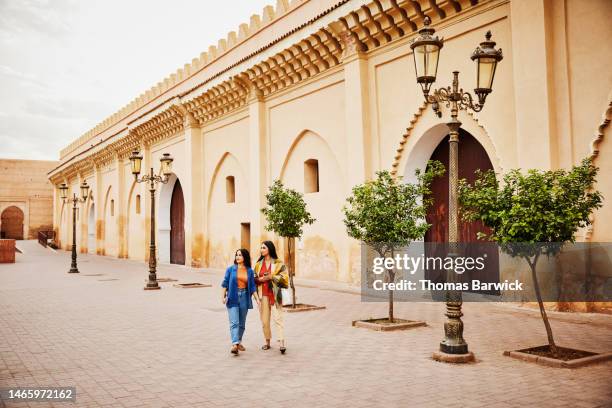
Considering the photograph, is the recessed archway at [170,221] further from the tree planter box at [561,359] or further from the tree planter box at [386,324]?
the tree planter box at [561,359]

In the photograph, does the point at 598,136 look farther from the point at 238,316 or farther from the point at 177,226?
the point at 177,226

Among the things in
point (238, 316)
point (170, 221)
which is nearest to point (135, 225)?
point (170, 221)

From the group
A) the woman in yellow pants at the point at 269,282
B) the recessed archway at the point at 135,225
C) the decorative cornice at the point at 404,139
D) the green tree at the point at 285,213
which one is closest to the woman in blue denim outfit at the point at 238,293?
the woman in yellow pants at the point at 269,282

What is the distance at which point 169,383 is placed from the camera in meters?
5.50

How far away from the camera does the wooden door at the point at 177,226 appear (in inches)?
947

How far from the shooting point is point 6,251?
26562mm

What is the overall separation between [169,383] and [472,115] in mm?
7668

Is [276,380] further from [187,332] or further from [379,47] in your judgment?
[379,47]

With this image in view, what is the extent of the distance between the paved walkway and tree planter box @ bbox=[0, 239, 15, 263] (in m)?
17.4

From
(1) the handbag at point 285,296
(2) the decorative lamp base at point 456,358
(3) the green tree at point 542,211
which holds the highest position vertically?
(3) the green tree at point 542,211

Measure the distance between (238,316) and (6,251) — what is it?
2388 centimetres

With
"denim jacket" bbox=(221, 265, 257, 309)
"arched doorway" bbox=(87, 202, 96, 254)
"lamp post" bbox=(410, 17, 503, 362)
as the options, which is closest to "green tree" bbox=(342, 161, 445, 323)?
"lamp post" bbox=(410, 17, 503, 362)

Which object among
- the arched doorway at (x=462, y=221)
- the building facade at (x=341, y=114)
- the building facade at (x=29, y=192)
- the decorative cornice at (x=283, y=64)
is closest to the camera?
the building facade at (x=341, y=114)

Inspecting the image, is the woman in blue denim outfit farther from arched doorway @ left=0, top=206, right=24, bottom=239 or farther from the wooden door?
arched doorway @ left=0, top=206, right=24, bottom=239
